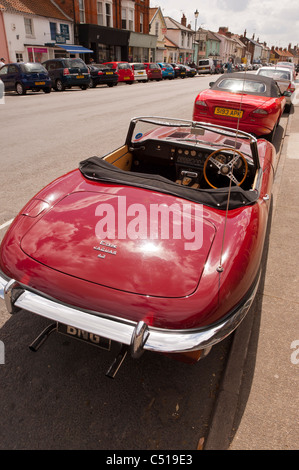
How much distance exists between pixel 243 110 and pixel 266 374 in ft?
20.0

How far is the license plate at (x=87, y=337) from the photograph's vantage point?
1985 mm

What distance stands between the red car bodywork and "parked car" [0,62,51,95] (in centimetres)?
1241

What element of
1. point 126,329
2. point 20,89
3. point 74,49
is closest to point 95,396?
point 126,329

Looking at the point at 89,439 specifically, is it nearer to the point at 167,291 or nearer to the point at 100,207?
the point at 167,291

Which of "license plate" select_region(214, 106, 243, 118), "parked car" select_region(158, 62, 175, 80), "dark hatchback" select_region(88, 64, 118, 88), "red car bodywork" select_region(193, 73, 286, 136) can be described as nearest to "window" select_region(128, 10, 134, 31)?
"parked car" select_region(158, 62, 175, 80)

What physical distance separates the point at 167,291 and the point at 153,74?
29618mm

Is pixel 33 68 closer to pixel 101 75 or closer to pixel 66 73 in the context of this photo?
pixel 66 73

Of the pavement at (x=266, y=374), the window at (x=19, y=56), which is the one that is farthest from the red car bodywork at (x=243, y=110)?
the window at (x=19, y=56)

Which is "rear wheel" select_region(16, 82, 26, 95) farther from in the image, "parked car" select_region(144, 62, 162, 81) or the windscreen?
"parked car" select_region(144, 62, 162, 81)

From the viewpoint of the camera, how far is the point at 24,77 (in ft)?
55.2

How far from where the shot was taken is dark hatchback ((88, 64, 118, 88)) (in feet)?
69.6

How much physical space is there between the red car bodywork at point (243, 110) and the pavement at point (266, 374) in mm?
4174

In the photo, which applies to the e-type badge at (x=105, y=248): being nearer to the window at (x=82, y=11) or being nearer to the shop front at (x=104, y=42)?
the shop front at (x=104, y=42)


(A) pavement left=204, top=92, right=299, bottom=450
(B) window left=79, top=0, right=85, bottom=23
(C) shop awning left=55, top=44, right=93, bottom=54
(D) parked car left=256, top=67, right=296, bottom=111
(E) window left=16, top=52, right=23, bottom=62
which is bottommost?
(A) pavement left=204, top=92, right=299, bottom=450
